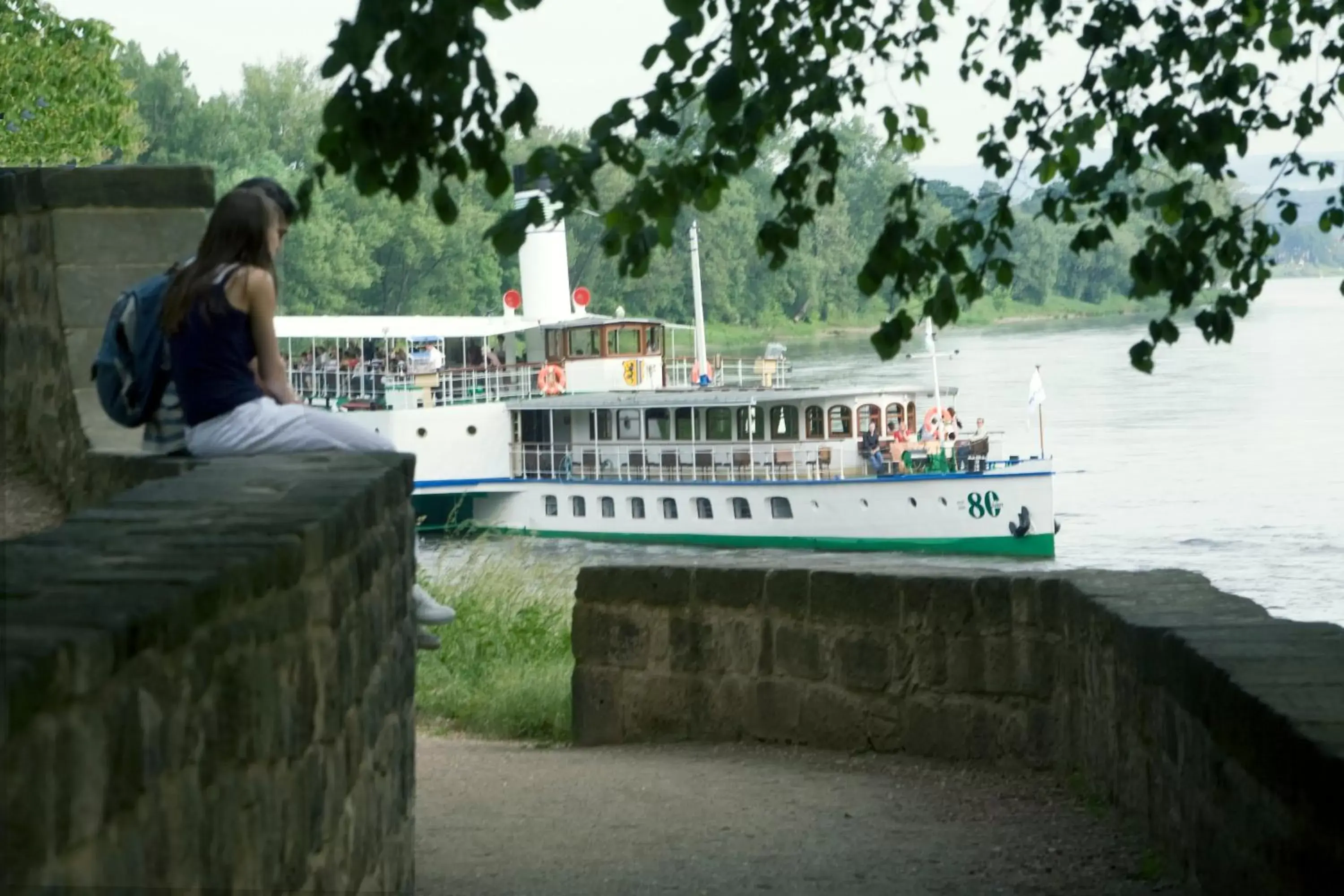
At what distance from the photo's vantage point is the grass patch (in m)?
9.90

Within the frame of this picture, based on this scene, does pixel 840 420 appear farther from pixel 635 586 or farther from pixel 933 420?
pixel 635 586

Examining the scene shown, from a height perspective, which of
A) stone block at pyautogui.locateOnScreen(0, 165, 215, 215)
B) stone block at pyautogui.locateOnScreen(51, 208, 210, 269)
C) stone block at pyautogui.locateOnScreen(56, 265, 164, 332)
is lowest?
stone block at pyautogui.locateOnScreen(56, 265, 164, 332)

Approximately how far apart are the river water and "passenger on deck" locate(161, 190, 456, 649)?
399 centimetres

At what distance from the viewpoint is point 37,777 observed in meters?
1.78

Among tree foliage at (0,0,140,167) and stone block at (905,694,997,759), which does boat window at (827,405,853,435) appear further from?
stone block at (905,694,997,759)

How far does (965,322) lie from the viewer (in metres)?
110

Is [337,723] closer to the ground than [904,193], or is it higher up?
closer to the ground

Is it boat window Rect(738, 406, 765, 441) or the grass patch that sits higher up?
boat window Rect(738, 406, 765, 441)

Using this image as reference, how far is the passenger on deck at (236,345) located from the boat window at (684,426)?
33209 millimetres

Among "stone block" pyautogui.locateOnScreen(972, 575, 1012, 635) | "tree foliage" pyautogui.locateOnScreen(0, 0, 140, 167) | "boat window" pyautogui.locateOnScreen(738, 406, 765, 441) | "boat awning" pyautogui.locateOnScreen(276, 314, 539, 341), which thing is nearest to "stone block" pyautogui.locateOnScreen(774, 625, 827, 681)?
"stone block" pyautogui.locateOnScreen(972, 575, 1012, 635)

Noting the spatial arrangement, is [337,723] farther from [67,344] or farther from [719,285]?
[719,285]

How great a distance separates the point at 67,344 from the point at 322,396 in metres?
39.2

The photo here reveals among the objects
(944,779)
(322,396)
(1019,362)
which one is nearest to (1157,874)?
(944,779)

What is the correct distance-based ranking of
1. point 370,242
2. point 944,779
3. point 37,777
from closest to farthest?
point 37,777 < point 944,779 < point 370,242
